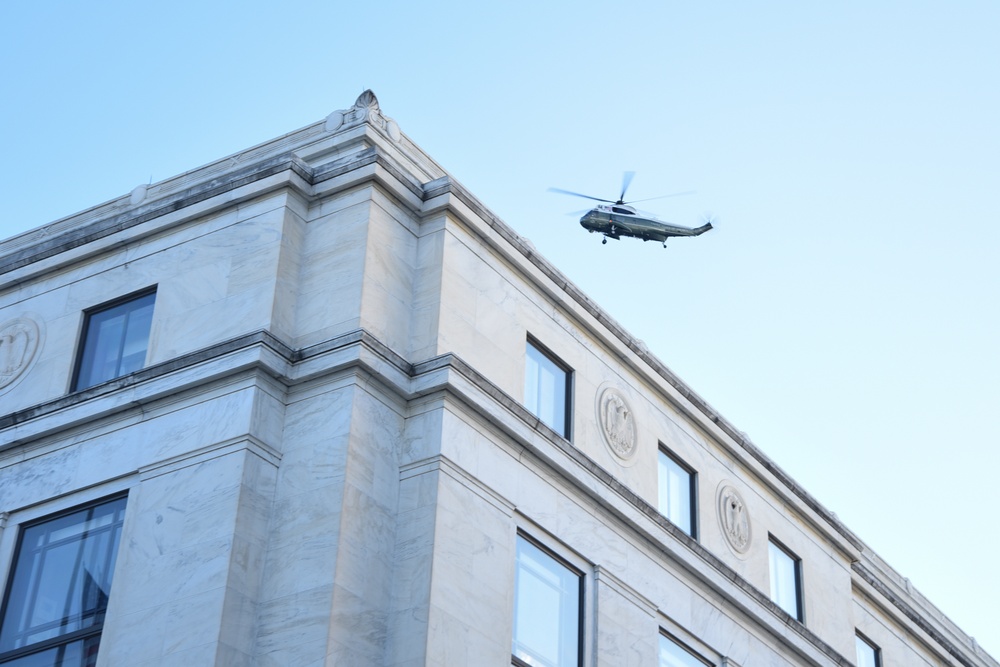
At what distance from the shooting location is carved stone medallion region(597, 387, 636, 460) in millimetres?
35594

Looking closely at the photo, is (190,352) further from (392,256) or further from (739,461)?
(739,461)

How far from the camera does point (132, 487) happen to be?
3039cm

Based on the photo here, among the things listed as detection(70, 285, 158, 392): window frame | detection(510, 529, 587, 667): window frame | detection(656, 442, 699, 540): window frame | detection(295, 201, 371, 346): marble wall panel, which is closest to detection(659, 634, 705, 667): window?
detection(656, 442, 699, 540): window frame

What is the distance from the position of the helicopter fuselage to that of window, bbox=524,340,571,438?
3897cm

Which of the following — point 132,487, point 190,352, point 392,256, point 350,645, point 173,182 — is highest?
point 173,182

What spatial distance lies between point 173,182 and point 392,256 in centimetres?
594

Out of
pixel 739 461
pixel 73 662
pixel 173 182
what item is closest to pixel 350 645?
pixel 73 662

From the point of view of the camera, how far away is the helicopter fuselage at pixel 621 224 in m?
73.8

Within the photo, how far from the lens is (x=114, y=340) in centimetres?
3325

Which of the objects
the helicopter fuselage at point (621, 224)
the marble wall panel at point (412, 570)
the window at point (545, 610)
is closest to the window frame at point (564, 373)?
the window at point (545, 610)

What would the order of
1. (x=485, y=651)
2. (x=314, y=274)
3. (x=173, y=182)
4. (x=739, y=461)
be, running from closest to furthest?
(x=485, y=651), (x=314, y=274), (x=173, y=182), (x=739, y=461)

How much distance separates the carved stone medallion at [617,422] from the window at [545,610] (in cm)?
358

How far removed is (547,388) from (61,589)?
9.98 meters

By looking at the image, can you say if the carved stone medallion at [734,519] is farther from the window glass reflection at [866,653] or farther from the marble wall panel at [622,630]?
the window glass reflection at [866,653]
